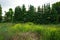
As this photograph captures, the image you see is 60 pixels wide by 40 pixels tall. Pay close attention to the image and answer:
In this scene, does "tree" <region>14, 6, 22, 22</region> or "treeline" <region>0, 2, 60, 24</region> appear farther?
"tree" <region>14, 6, 22, 22</region>

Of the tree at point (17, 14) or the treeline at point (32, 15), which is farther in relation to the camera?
the tree at point (17, 14)

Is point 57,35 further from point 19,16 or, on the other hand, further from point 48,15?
point 19,16

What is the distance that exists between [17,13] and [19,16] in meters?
2.20

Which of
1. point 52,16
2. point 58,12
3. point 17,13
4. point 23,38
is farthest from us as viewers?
point 17,13

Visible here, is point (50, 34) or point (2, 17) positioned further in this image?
point (2, 17)

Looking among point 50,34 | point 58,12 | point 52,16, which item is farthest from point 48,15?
point 50,34

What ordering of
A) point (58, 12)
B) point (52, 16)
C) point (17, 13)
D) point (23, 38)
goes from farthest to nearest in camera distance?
point (17, 13), point (58, 12), point (52, 16), point (23, 38)

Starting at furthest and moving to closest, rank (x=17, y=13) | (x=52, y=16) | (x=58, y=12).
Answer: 1. (x=17, y=13)
2. (x=58, y=12)
3. (x=52, y=16)

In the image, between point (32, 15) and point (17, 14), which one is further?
point (17, 14)

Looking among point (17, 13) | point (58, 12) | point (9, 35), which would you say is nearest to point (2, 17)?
point (17, 13)

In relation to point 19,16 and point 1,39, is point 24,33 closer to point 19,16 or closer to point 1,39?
point 1,39

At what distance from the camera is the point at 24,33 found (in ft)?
40.4

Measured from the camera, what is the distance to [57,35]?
1212 cm

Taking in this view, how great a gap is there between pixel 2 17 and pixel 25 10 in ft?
17.2
